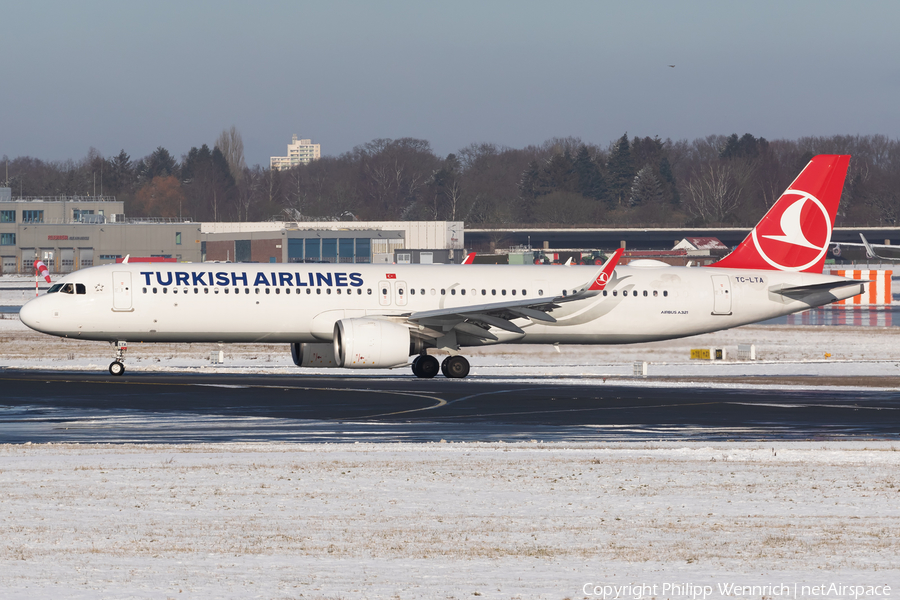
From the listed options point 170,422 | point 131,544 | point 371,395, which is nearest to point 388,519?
point 131,544

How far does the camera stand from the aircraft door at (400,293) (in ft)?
121

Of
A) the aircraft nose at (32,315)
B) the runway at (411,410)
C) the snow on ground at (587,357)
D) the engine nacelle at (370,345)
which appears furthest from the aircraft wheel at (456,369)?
the aircraft nose at (32,315)

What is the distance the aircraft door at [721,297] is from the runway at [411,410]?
250 inches

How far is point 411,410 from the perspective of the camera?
26266mm

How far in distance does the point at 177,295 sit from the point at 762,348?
92.2 feet

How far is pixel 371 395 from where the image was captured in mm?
29688

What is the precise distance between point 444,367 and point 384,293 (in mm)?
3211

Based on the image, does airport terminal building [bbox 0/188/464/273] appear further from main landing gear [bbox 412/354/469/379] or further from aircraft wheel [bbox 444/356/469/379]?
aircraft wheel [bbox 444/356/469/379]

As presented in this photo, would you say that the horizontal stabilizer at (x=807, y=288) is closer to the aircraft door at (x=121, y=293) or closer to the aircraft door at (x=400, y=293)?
the aircraft door at (x=400, y=293)

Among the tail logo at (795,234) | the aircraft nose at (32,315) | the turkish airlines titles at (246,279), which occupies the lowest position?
the aircraft nose at (32,315)

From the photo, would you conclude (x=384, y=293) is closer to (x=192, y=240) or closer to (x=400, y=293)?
(x=400, y=293)

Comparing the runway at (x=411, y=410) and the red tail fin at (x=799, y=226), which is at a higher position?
the red tail fin at (x=799, y=226)

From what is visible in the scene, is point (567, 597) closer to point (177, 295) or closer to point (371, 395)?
point (371, 395)

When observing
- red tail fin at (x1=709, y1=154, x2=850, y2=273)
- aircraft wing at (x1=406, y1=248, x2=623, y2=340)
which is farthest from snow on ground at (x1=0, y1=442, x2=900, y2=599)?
red tail fin at (x1=709, y1=154, x2=850, y2=273)
